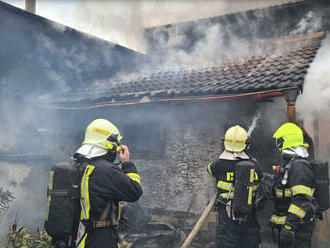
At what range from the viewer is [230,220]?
13.7 ft

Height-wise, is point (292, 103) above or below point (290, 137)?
above

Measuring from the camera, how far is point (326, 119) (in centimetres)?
823

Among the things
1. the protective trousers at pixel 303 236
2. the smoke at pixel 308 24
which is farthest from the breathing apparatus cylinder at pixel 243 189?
the smoke at pixel 308 24

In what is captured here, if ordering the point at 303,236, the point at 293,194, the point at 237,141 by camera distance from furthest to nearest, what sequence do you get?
the point at 237,141
the point at 303,236
the point at 293,194

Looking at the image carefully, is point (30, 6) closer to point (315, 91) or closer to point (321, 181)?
point (315, 91)

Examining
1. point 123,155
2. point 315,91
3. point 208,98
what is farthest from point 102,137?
point 315,91

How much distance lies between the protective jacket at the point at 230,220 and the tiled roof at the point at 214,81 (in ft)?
7.20

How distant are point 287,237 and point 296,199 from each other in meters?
0.46

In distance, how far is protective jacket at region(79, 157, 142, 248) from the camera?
2959 mm

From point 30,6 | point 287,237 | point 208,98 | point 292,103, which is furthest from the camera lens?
point 30,6

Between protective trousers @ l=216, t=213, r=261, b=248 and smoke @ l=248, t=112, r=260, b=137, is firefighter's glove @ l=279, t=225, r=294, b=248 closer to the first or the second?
protective trousers @ l=216, t=213, r=261, b=248

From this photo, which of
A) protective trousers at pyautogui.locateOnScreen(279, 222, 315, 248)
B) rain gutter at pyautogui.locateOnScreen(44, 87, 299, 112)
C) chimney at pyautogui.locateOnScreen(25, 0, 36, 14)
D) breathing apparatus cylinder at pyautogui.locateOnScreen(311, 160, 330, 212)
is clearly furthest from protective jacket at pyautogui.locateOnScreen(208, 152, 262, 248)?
chimney at pyautogui.locateOnScreen(25, 0, 36, 14)

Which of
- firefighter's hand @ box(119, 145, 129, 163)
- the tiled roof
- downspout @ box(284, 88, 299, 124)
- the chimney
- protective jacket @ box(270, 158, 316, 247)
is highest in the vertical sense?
the chimney

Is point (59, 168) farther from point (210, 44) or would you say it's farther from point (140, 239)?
point (210, 44)
